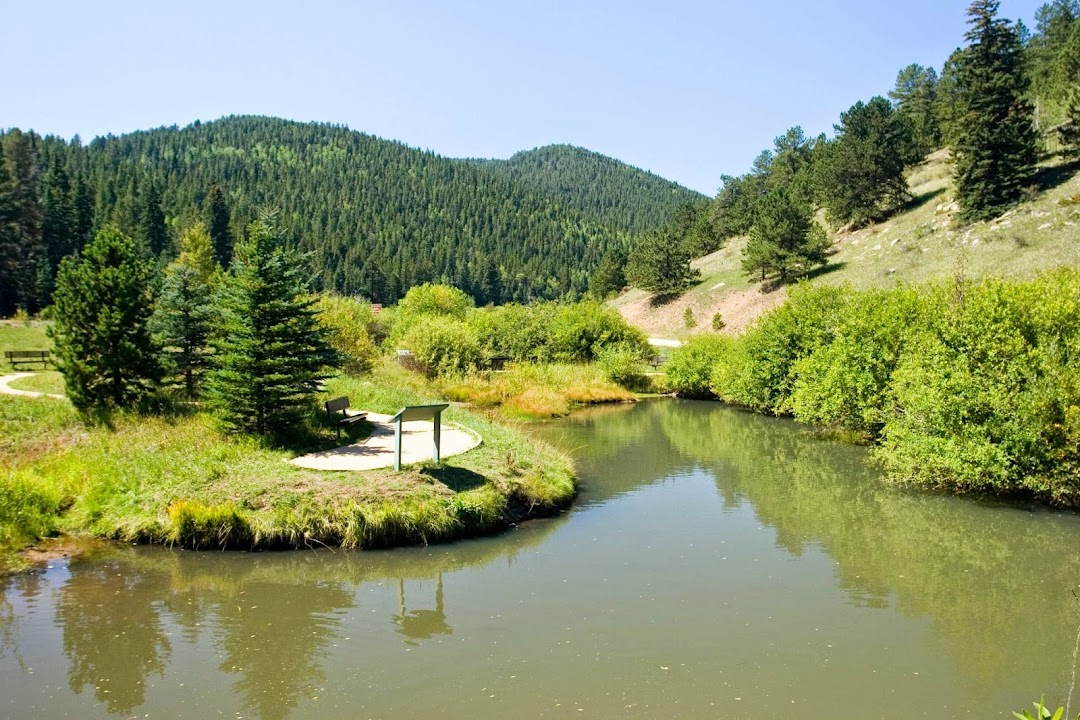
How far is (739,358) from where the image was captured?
1606 inches

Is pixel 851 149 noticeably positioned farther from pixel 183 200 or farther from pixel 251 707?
pixel 183 200

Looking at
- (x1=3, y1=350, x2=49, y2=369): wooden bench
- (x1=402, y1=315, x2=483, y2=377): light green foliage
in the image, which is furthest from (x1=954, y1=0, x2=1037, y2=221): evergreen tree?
(x1=3, y1=350, x2=49, y2=369): wooden bench

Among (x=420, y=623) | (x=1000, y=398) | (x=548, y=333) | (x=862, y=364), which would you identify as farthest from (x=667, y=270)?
(x=420, y=623)

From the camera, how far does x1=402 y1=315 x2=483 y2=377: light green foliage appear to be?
4072 centimetres

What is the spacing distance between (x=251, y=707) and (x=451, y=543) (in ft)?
22.8

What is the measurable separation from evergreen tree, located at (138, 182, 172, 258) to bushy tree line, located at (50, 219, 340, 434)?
243 feet

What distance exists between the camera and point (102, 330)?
19891 millimetres

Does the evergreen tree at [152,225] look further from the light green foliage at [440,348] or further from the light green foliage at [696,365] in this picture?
the light green foliage at [696,365]

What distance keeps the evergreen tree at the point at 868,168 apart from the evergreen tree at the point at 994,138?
11.6m

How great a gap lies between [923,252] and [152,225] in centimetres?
8882

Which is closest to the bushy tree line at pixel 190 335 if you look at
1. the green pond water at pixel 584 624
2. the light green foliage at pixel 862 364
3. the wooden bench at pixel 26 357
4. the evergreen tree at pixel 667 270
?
the green pond water at pixel 584 624

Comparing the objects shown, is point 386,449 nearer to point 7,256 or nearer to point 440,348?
point 440,348

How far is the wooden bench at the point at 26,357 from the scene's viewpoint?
31788 mm

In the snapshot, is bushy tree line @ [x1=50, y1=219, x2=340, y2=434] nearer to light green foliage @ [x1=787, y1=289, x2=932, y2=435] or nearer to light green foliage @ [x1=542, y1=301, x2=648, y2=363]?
light green foliage @ [x1=787, y1=289, x2=932, y2=435]
